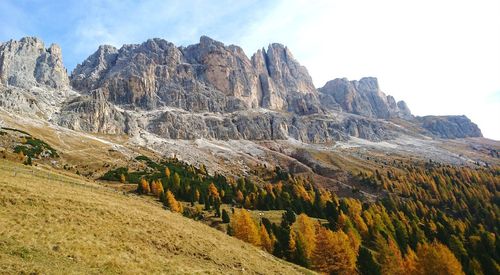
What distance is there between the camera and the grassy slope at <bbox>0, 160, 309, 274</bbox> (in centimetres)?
2584

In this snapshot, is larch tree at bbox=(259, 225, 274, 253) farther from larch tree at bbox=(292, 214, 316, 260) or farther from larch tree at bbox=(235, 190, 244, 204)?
larch tree at bbox=(235, 190, 244, 204)

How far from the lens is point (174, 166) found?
567 feet

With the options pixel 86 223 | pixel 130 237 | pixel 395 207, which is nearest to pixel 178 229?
pixel 130 237

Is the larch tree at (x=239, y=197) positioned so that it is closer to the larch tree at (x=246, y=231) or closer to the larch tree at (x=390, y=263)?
the larch tree at (x=246, y=231)

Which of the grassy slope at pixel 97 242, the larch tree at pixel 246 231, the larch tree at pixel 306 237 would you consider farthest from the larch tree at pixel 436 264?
the grassy slope at pixel 97 242

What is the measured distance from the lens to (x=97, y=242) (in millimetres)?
30875

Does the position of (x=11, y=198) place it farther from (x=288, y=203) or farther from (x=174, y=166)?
(x=174, y=166)

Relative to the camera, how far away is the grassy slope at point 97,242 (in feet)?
84.8

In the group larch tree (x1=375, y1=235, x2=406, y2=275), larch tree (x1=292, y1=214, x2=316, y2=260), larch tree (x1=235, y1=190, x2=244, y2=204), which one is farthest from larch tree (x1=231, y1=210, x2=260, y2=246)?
larch tree (x1=235, y1=190, x2=244, y2=204)

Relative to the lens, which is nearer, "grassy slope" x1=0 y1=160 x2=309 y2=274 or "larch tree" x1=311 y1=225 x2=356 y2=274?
A: "grassy slope" x1=0 y1=160 x2=309 y2=274

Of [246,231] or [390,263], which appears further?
[390,263]

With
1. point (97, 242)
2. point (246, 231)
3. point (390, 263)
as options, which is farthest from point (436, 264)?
point (97, 242)

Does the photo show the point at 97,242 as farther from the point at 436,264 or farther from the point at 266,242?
the point at 436,264

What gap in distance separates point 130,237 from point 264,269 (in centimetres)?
1414
